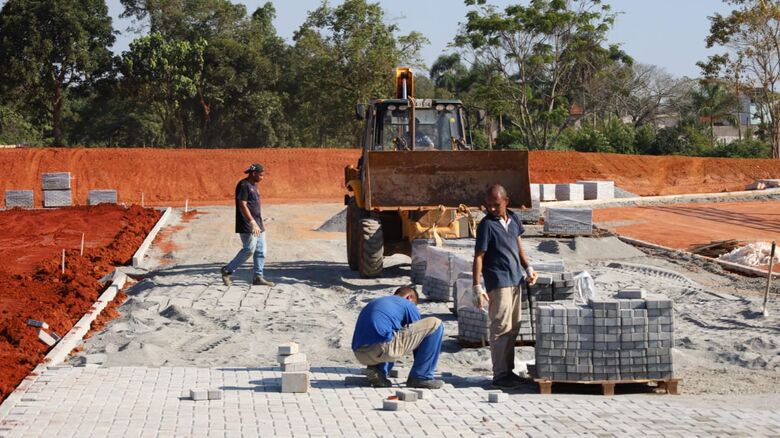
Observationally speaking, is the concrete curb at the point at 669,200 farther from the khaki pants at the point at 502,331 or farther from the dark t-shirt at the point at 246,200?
the khaki pants at the point at 502,331

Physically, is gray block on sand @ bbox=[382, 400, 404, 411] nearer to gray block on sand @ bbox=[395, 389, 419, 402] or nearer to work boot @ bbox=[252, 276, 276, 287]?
gray block on sand @ bbox=[395, 389, 419, 402]

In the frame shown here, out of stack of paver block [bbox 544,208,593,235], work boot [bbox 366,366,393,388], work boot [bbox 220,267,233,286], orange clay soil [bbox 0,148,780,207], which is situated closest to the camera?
work boot [bbox 366,366,393,388]

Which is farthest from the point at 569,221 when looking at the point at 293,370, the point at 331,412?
the point at 331,412

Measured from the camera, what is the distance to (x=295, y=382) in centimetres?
866

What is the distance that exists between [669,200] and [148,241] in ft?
61.4

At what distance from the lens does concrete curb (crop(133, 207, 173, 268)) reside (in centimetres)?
1828

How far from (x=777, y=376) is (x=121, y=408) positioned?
563 cm

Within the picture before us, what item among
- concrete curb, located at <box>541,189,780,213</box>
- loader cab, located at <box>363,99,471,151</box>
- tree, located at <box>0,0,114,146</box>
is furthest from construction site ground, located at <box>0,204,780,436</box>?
tree, located at <box>0,0,114,146</box>

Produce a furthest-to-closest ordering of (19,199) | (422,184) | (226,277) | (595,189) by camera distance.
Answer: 1. (595,189)
2. (19,199)
3. (422,184)
4. (226,277)

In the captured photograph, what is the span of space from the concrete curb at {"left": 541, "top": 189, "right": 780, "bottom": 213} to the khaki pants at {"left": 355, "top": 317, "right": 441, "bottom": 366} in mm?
22047

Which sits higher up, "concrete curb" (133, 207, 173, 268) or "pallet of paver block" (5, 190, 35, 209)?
"pallet of paver block" (5, 190, 35, 209)

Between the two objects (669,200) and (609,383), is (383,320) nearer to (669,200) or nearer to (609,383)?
(609,383)

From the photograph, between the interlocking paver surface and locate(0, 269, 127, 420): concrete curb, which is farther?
locate(0, 269, 127, 420): concrete curb

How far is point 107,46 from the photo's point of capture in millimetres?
48781
